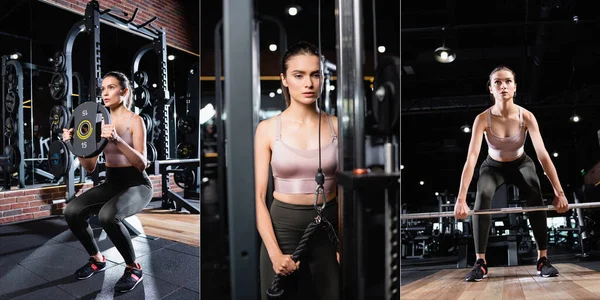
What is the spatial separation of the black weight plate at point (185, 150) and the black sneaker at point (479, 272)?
1852 millimetres

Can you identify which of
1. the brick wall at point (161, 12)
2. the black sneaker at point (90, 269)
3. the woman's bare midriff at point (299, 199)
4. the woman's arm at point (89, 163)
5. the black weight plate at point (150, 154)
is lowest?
the black sneaker at point (90, 269)

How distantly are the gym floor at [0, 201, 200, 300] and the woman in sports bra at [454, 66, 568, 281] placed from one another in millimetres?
1693

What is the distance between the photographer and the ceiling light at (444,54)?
2268 mm

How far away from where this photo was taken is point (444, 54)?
2.27 metres

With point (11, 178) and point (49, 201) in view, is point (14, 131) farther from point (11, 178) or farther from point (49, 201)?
point (49, 201)

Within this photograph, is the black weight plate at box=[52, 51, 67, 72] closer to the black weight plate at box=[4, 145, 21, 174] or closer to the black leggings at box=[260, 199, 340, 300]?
the black weight plate at box=[4, 145, 21, 174]

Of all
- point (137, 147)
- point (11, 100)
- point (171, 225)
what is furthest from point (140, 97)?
point (11, 100)

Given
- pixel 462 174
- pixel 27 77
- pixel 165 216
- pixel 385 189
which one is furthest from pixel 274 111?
pixel 27 77

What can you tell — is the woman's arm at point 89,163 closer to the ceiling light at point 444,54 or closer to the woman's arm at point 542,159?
the ceiling light at point 444,54

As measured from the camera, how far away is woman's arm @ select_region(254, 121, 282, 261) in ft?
5.25

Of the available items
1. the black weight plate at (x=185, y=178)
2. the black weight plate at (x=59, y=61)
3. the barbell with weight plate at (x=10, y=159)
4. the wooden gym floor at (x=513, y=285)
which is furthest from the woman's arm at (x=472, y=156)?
the barbell with weight plate at (x=10, y=159)

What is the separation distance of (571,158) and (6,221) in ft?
11.2

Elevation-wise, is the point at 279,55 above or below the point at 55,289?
above

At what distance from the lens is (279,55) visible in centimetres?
165
